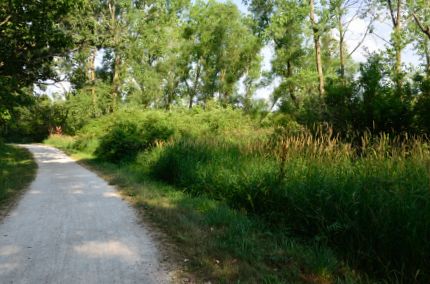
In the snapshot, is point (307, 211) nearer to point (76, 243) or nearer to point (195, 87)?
point (76, 243)

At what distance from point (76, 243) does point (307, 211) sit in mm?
3512

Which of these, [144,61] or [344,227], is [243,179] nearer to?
[344,227]

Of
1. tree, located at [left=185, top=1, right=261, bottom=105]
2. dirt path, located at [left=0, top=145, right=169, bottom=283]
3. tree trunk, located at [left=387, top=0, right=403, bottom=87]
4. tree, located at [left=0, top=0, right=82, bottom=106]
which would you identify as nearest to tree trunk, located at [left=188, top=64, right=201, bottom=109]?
tree, located at [left=185, top=1, right=261, bottom=105]

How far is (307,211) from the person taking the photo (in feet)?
18.2

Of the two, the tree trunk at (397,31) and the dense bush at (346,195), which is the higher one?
the tree trunk at (397,31)

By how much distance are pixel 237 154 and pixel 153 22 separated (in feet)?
103

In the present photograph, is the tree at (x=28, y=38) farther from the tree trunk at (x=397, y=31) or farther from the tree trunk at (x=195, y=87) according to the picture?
the tree trunk at (x=195, y=87)

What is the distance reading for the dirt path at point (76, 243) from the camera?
4176 mm

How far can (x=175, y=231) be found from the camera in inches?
227

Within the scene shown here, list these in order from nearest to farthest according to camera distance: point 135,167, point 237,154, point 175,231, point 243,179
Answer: point 175,231 → point 243,179 → point 237,154 → point 135,167

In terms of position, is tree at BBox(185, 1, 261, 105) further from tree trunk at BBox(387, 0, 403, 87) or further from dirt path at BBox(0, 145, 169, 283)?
dirt path at BBox(0, 145, 169, 283)

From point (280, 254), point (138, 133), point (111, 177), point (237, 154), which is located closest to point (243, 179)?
point (237, 154)

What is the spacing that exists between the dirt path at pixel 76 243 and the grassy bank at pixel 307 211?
2.09 feet

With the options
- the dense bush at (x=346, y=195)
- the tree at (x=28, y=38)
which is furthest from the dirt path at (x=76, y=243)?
the tree at (x=28, y=38)
